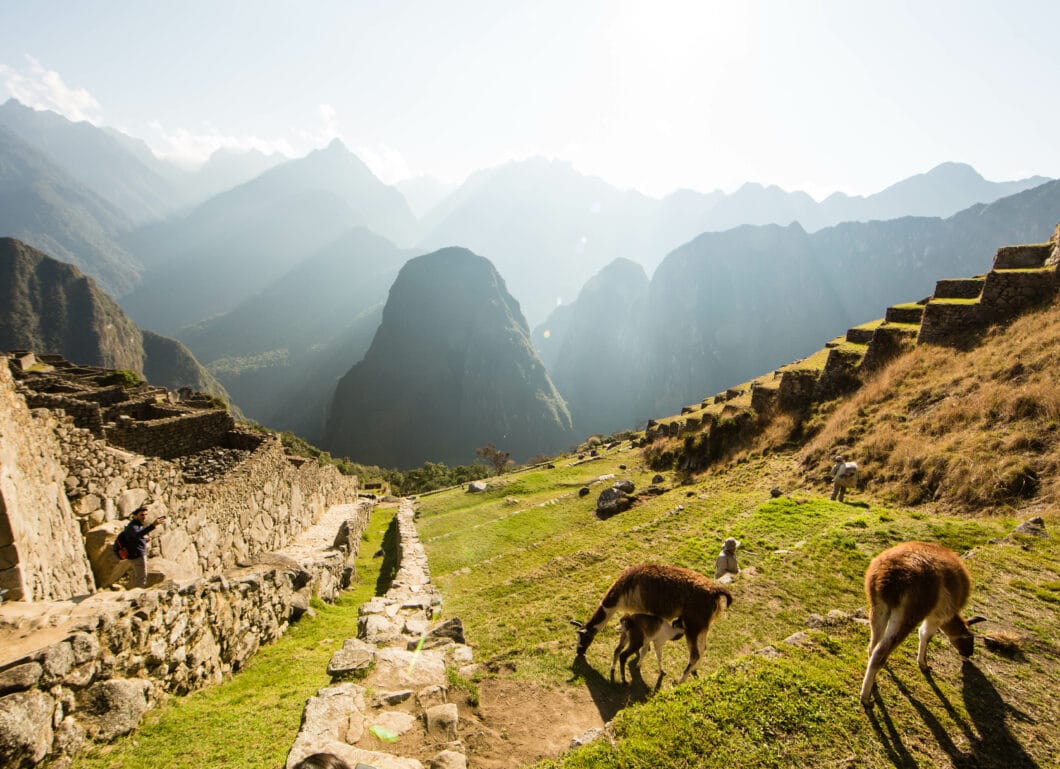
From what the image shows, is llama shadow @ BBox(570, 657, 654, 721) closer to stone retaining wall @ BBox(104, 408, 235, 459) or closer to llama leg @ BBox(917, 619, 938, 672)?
llama leg @ BBox(917, 619, 938, 672)

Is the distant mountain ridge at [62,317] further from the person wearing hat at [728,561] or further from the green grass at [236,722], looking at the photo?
the person wearing hat at [728,561]

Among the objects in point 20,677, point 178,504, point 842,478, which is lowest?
point 842,478

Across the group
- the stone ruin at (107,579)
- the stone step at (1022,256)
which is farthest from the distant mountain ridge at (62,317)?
the stone step at (1022,256)

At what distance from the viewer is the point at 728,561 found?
8.61 metres

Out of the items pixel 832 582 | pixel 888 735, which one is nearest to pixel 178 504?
pixel 888 735

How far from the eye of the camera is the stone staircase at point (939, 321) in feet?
50.4

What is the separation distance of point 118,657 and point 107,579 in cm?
500

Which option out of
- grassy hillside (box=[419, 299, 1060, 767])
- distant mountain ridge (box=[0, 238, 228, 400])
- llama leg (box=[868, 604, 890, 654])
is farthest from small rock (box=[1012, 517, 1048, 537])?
distant mountain ridge (box=[0, 238, 228, 400])

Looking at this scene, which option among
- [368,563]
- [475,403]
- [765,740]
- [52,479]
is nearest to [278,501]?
[368,563]

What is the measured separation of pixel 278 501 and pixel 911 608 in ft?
66.4

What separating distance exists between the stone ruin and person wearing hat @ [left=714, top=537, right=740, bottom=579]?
911 centimetres

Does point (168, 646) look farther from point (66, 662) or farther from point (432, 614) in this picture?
point (432, 614)

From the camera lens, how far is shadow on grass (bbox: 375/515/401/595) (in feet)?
53.9

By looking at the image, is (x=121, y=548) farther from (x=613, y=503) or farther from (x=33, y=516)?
(x=613, y=503)
